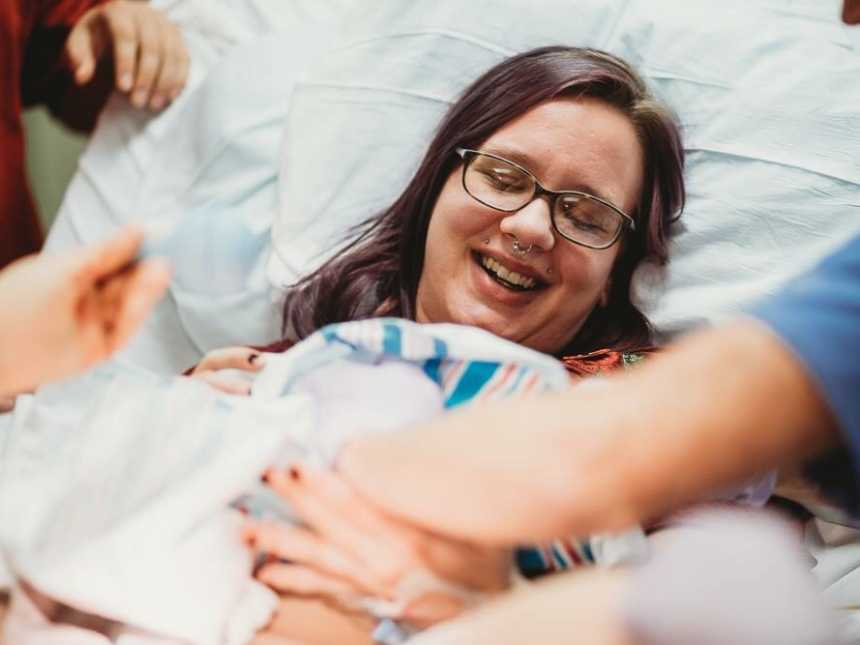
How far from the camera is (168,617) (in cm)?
71

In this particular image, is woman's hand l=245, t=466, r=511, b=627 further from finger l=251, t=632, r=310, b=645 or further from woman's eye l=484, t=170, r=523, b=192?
woman's eye l=484, t=170, r=523, b=192

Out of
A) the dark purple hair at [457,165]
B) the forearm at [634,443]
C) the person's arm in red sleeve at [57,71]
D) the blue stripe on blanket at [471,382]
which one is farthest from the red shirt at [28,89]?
the forearm at [634,443]

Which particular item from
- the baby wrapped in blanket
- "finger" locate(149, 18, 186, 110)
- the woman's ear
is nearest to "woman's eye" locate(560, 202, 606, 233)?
the woman's ear

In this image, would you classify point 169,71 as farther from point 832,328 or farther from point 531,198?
point 832,328

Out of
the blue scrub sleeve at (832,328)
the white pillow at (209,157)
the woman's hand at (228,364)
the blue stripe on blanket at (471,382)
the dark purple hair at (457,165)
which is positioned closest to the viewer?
the blue scrub sleeve at (832,328)

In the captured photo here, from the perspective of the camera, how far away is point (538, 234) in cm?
99

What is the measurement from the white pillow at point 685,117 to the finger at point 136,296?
53 cm

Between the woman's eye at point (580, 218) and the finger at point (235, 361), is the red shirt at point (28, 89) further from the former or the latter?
the woman's eye at point (580, 218)

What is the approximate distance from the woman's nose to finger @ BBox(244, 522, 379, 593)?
413 millimetres

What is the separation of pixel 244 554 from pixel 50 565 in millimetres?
148

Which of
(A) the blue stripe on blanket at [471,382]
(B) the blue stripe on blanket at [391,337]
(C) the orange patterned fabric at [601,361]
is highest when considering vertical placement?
(B) the blue stripe on blanket at [391,337]

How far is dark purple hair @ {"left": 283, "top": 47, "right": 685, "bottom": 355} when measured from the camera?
3.57 ft

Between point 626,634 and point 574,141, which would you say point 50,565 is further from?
point 574,141

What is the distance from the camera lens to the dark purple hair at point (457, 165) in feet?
3.57
